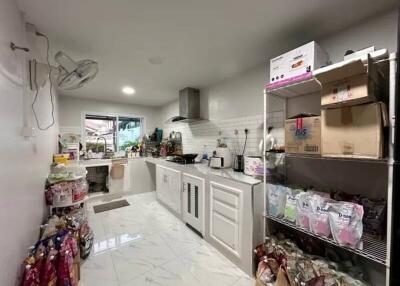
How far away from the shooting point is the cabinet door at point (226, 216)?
5.59 ft

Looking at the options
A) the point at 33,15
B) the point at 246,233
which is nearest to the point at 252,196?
the point at 246,233

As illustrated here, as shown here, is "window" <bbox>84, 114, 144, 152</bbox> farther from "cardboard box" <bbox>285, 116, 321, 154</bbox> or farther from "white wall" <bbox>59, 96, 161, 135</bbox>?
"cardboard box" <bbox>285, 116, 321, 154</bbox>

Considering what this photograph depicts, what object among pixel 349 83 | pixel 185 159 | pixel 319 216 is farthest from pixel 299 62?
pixel 185 159

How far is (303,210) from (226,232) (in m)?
0.82

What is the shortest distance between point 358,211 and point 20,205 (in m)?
2.11

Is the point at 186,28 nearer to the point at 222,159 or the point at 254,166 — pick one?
the point at 254,166

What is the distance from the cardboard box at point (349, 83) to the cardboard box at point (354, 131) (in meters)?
0.05

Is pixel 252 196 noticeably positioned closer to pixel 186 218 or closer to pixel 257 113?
pixel 257 113

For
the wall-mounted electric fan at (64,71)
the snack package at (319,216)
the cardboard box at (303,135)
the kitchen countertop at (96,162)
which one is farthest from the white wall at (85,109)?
the snack package at (319,216)

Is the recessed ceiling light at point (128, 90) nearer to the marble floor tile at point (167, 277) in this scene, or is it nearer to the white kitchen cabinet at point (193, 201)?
the white kitchen cabinet at point (193, 201)

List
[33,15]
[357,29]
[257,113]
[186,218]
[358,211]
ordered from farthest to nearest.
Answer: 1. [186,218]
2. [257,113]
3. [357,29]
4. [33,15]
5. [358,211]

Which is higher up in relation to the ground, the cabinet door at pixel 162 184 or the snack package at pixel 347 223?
the snack package at pixel 347 223

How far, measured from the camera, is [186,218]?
254cm

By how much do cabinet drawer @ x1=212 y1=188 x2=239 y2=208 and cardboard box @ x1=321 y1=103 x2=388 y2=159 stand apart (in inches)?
33.7
